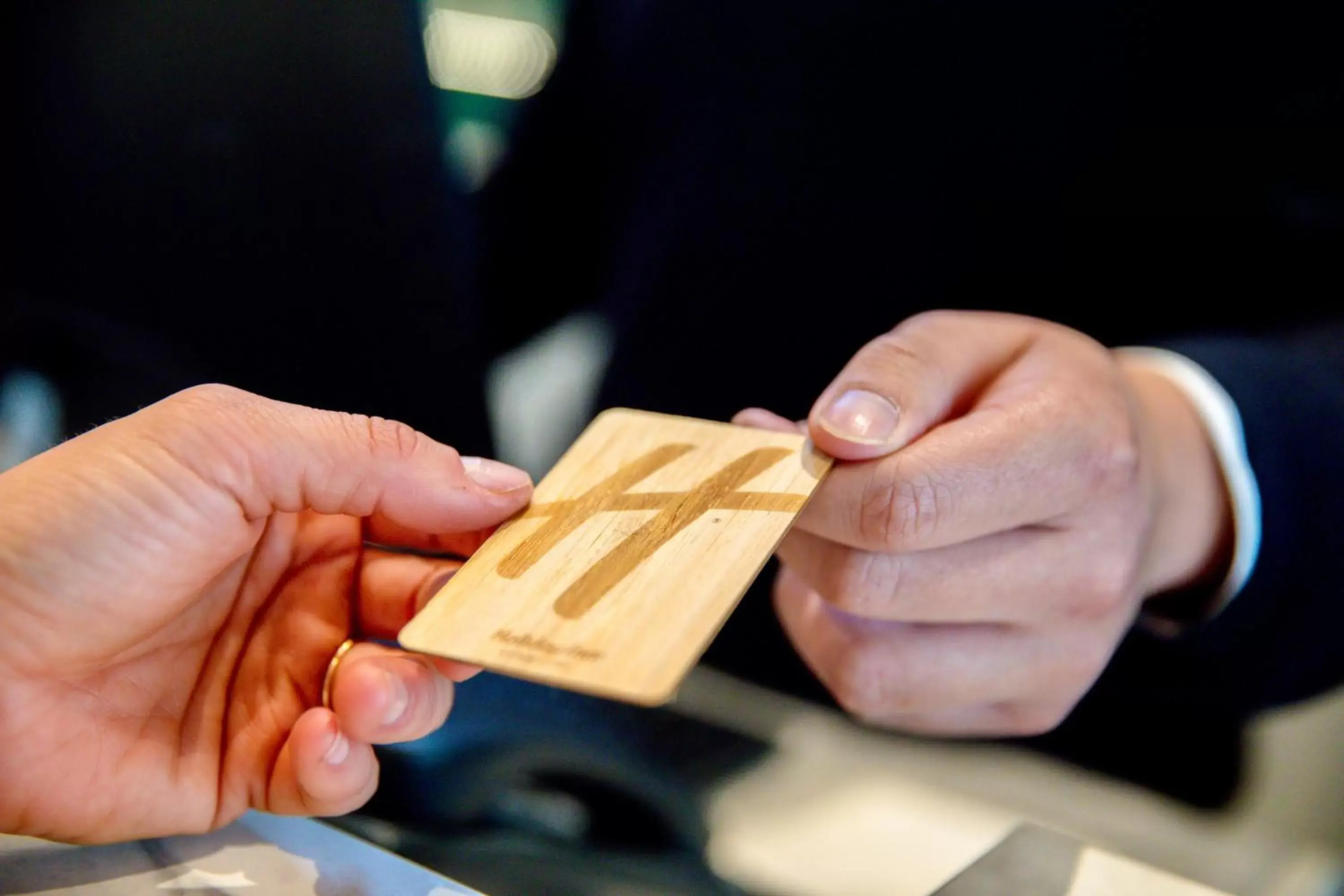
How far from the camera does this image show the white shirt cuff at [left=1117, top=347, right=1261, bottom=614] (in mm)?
590

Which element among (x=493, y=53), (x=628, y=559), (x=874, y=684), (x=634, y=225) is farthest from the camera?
(x=493, y=53)

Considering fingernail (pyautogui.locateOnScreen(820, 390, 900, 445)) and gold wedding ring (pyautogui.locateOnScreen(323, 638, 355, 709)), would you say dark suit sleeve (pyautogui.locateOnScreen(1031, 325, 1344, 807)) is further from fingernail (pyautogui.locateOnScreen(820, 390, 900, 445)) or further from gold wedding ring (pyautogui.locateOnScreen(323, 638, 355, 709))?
gold wedding ring (pyautogui.locateOnScreen(323, 638, 355, 709))

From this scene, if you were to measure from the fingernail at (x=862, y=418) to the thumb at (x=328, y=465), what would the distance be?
0.52 feet

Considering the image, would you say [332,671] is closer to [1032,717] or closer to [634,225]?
[1032,717]

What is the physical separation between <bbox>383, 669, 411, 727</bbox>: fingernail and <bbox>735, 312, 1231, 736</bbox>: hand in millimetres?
220

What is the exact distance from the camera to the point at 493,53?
118 cm

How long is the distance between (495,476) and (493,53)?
0.84 metres

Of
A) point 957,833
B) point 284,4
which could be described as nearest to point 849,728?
point 957,833

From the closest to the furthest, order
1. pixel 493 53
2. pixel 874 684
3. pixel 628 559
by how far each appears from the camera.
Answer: pixel 628 559
pixel 874 684
pixel 493 53

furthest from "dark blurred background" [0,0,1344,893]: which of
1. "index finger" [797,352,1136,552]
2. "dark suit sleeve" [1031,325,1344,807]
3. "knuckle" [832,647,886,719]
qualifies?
"index finger" [797,352,1136,552]

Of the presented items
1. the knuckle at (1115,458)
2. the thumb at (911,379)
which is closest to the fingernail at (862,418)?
the thumb at (911,379)

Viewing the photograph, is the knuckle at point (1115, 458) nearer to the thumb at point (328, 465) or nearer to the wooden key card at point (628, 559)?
the wooden key card at point (628, 559)

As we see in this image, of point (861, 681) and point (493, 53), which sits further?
point (493, 53)

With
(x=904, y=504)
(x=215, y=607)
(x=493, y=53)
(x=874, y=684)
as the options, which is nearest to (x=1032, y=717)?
(x=874, y=684)
